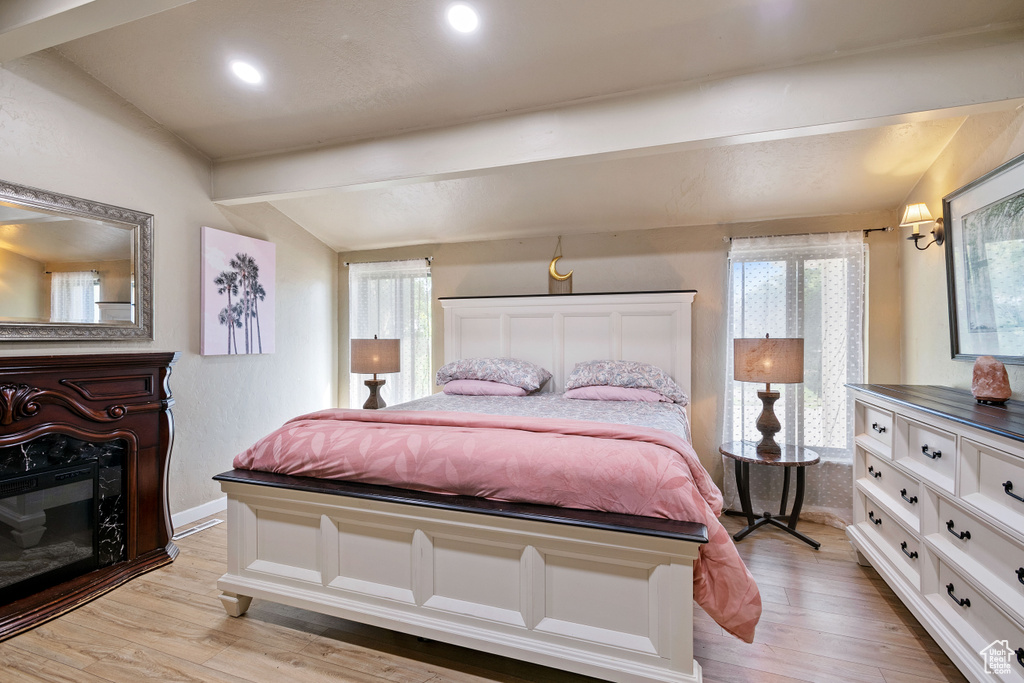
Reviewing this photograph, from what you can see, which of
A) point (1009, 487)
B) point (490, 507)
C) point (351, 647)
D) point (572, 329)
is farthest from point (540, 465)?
point (572, 329)

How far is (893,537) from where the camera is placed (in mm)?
2051

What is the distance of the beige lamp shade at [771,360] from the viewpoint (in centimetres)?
276

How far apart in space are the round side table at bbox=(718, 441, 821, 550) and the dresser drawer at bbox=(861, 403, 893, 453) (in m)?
0.38

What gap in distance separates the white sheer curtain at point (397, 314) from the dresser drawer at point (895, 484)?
3.15 metres

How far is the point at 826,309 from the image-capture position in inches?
123

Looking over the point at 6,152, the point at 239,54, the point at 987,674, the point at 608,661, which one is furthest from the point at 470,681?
the point at 6,152

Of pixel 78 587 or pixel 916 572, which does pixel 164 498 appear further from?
pixel 916 572

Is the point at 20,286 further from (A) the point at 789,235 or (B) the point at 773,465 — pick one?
(A) the point at 789,235

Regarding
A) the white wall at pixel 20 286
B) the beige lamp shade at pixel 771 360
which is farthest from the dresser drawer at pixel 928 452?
the white wall at pixel 20 286

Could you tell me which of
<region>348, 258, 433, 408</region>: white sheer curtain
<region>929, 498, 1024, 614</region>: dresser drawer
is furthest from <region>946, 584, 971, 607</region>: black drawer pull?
<region>348, 258, 433, 408</region>: white sheer curtain

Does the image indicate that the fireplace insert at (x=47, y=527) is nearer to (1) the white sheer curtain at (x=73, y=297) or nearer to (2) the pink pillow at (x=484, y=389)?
(1) the white sheer curtain at (x=73, y=297)

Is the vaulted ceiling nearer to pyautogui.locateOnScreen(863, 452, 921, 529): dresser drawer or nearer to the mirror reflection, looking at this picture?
the mirror reflection

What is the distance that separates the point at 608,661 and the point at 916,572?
4.31 feet

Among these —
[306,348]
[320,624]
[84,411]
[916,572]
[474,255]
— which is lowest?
[320,624]
